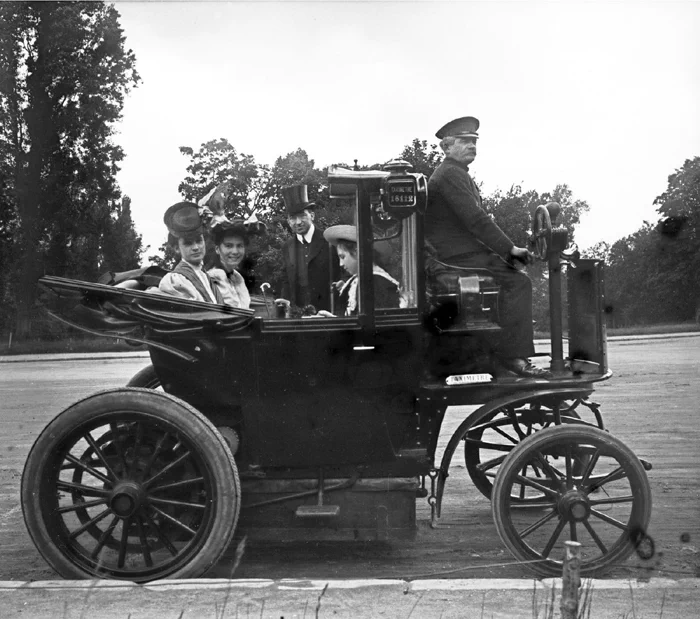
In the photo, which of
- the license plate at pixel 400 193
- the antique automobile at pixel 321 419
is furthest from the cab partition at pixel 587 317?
the license plate at pixel 400 193

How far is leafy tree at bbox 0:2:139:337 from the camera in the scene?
10961 mm

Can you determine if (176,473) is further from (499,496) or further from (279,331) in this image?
(499,496)

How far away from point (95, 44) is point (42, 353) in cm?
1336

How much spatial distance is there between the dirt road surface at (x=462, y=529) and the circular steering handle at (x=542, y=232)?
1.52m

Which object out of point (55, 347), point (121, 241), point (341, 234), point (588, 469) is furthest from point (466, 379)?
point (55, 347)

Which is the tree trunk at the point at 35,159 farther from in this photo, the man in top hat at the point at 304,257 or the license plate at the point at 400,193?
the license plate at the point at 400,193

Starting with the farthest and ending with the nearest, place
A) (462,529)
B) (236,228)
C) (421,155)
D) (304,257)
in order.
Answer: (421,155)
(304,257)
(462,529)
(236,228)

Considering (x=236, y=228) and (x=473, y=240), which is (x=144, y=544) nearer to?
(x=236, y=228)

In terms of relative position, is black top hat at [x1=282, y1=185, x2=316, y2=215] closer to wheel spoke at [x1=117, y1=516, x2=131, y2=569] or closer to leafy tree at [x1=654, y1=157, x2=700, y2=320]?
wheel spoke at [x1=117, y1=516, x2=131, y2=569]

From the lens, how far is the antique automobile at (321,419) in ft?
12.5

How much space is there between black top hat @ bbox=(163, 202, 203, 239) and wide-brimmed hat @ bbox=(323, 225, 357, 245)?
2.39ft

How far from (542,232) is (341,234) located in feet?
3.22

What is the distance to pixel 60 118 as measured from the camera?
1277 cm

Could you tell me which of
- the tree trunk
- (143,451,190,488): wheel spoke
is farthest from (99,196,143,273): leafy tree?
(143,451,190,488): wheel spoke
